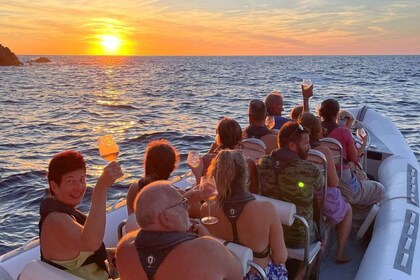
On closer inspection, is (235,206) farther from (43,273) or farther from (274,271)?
(43,273)

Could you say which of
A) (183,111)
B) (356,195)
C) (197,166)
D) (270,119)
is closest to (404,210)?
(356,195)

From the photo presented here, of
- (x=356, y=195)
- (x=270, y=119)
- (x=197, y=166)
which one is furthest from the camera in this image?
(x=270, y=119)

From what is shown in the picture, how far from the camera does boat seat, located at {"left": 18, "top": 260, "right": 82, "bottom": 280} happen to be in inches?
92.7

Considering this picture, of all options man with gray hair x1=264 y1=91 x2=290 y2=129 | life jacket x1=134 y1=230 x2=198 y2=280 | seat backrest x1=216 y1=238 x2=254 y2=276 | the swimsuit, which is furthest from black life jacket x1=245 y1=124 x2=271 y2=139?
life jacket x1=134 y1=230 x2=198 y2=280

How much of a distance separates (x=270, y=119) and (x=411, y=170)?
7.78 ft

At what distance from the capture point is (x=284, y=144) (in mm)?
3650

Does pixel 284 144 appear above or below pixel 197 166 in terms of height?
above

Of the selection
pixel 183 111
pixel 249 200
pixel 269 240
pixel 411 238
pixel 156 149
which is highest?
pixel 156 149

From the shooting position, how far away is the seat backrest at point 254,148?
450 centimetres

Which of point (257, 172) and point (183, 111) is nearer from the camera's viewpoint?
point (257, 172)

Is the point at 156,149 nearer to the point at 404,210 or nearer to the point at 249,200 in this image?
the point at 249,200

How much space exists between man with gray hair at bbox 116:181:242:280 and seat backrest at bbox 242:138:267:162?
7.96 ft

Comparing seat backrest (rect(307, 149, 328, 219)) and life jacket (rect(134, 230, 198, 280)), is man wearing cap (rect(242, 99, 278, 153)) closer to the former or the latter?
seat backrest (rect(307, 149, 328, 219))

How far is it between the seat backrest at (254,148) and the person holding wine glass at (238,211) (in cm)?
156
